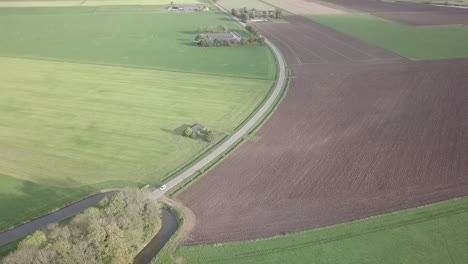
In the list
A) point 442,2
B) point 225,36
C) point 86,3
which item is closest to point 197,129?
point 225,36

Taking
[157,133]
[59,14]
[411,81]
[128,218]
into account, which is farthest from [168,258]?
[59,14]

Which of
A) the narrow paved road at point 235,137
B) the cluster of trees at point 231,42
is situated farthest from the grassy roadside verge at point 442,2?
the narrow paved road at point 235,137

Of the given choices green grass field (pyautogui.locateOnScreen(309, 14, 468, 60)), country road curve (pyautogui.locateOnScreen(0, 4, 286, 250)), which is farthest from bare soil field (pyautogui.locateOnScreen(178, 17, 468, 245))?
green grass field (pyautogui.locateOnScreen(309, 14, 468, 60))

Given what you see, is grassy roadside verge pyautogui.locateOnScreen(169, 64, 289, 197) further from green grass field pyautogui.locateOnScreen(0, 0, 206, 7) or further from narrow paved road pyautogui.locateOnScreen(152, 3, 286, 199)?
green grass field pyautogui.locateOnScreen(0, 0, 206, 7)

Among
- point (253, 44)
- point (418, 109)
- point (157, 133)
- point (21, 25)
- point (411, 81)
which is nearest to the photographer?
point (157, 133)

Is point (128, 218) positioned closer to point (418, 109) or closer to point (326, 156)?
point (326, 156)

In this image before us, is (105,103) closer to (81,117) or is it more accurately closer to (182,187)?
(81,117)
